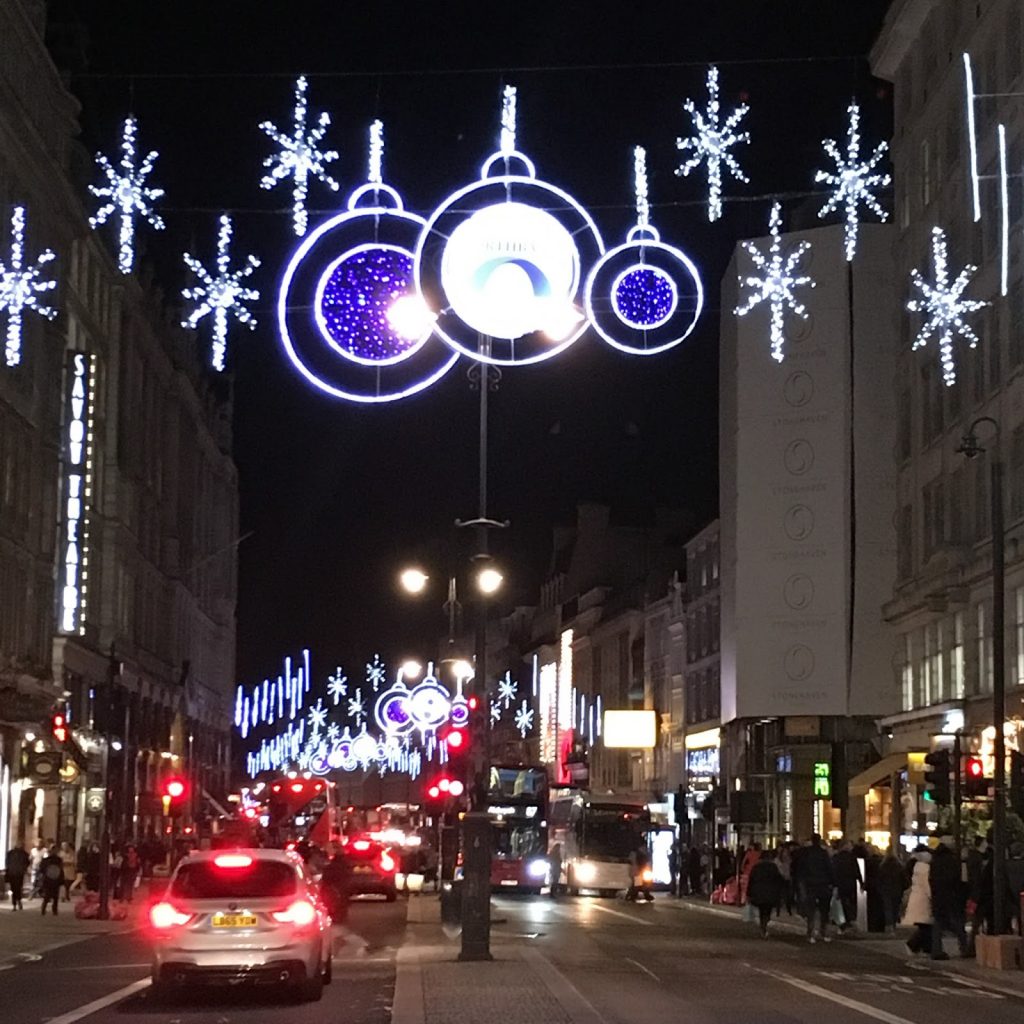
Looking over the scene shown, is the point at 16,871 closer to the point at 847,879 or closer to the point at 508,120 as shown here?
the point at 847,879

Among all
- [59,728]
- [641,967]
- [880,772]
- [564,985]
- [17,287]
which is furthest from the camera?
[880,772]

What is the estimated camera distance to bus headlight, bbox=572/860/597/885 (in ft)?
208

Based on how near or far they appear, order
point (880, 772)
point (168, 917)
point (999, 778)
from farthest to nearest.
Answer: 1. point (880, 772)
2. point (999, 778)
3. point (168, 917)

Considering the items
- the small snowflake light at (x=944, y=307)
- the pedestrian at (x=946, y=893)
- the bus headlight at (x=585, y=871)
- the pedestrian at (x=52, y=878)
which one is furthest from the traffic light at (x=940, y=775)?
the bus headlight at (x=585, y=871)

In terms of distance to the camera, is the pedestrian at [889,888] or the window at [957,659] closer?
the pedestrian at [889,888]

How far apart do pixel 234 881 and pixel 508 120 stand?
30.9ft

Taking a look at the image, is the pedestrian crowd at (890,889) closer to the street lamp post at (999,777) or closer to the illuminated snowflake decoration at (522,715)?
the street lamp post at (999,777)

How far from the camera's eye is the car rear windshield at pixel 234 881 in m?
20.7

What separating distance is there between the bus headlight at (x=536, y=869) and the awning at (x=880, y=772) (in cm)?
1126

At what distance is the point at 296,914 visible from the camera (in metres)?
20.7

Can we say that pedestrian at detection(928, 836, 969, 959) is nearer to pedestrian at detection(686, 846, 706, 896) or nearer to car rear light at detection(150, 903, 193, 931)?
car rear light at detection(150, 903, 193, 931)

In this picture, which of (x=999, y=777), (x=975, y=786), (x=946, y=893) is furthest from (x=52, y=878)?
(x=999, y=777)

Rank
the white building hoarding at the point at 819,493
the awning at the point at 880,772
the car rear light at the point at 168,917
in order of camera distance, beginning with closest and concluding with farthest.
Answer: the car rear light at the point at 168,917, the awning at the point at 880,772, the white building hoarding at the point at 819,493

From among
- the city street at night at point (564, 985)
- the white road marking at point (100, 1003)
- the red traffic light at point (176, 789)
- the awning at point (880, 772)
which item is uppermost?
the awning at point (880, 772)
